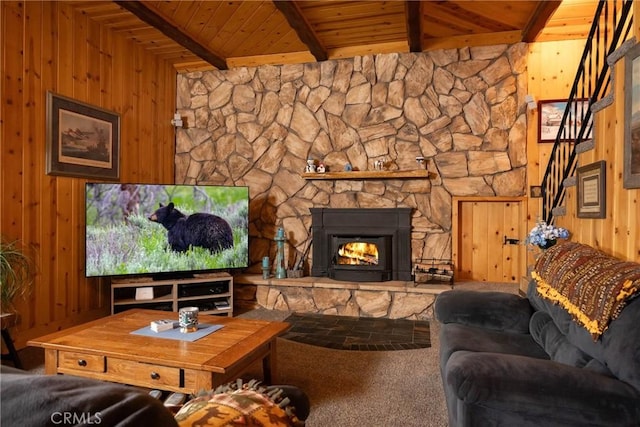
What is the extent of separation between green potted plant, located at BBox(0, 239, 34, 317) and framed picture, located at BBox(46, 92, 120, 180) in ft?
2.69

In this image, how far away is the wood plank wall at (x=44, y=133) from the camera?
3121 millimetres

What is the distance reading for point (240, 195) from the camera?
4.34 metres

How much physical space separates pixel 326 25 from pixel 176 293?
3.16 meters

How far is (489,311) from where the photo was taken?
7.77 feet

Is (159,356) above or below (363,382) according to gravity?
→ above

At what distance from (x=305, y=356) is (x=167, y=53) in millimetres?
3897

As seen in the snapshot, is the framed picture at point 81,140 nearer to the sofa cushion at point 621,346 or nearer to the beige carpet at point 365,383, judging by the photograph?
the beige carpet at point 365,383

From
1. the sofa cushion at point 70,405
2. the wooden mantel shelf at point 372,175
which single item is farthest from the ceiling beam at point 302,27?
the sofa cushion at point 70,405

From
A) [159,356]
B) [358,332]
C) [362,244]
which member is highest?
[362,244]

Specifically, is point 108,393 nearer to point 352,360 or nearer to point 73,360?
point 73,360

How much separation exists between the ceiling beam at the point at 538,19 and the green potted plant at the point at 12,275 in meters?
4.73

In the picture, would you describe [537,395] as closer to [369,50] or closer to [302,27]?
[302,27]

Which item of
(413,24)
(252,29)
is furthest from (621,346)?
(252,29)

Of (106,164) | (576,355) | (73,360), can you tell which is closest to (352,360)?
(576,355)
